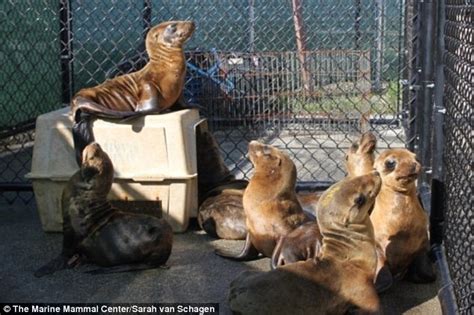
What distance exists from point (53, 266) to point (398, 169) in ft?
5.56

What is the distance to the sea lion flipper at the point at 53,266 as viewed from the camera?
359 centimetres

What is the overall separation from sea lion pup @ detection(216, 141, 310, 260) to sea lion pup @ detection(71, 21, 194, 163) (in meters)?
0.83

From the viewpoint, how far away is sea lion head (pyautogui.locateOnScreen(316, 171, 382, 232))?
283cm

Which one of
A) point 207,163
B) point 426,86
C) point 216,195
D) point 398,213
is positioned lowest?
point 216,195

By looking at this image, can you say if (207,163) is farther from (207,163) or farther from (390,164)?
→ (390,164)

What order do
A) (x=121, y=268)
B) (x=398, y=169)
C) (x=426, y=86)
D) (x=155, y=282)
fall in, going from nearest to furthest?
(x=398, y=169)
(x=155, y=282)
(x=121, y=268)
(x=426, y=86)

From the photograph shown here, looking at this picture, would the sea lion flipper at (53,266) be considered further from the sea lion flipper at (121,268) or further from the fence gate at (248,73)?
the fence gate at (248,73)

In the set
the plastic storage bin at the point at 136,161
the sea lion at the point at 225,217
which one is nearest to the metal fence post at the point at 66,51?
the plastic storage bin at the point at 136,161

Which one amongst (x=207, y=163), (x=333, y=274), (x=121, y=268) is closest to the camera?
(x=333, y=274)

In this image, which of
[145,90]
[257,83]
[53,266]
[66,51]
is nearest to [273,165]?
[145,90]

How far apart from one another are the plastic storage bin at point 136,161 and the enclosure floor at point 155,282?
242 millimetres

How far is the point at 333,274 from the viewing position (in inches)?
110

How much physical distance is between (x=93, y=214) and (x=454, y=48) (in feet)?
6.07

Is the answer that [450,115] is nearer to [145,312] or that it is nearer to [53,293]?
[145,312]
